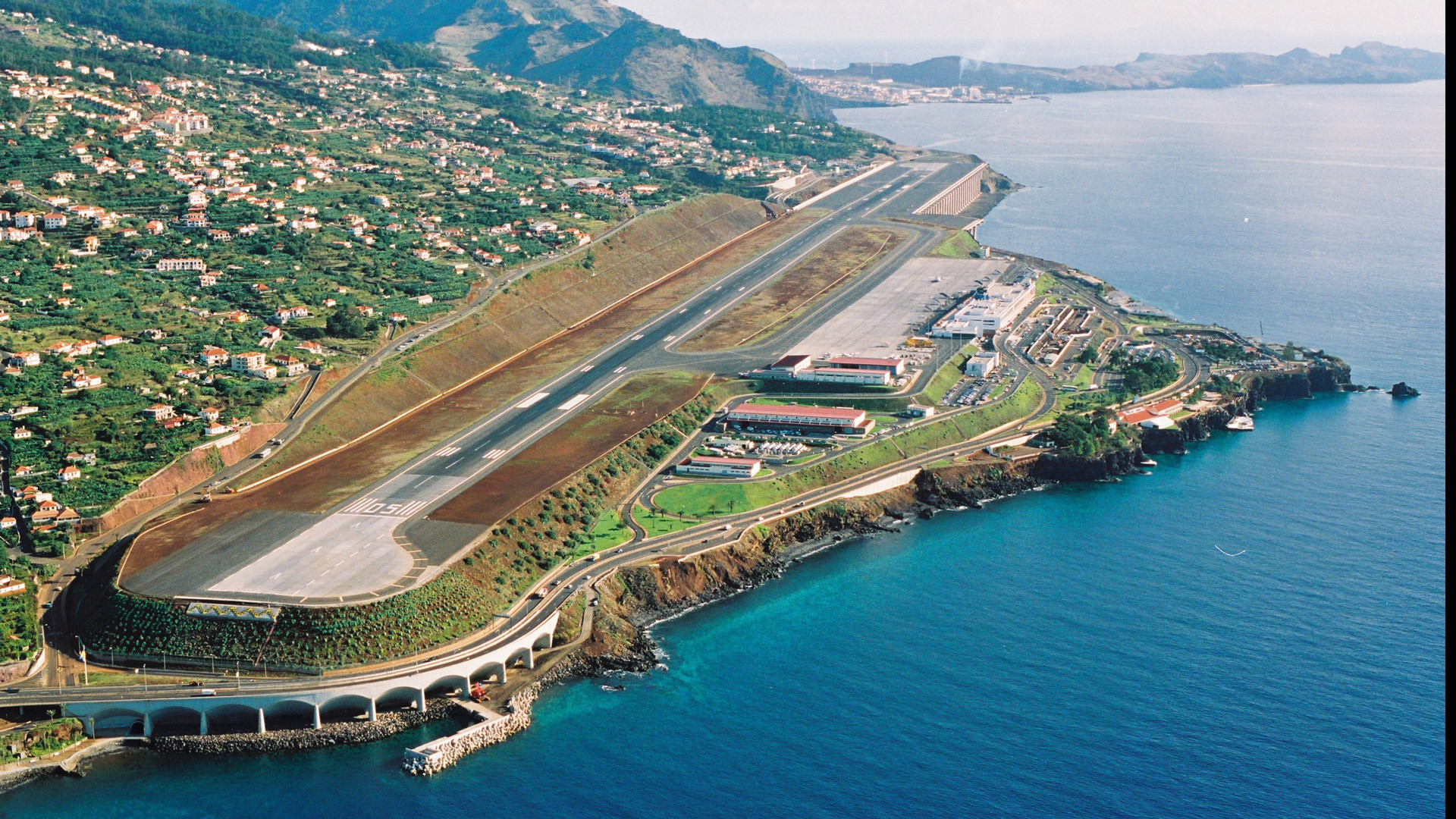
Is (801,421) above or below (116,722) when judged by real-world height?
above

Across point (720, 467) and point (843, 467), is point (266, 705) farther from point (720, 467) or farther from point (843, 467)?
point (843, 467)

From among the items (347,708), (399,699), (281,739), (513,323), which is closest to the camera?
(281,739)

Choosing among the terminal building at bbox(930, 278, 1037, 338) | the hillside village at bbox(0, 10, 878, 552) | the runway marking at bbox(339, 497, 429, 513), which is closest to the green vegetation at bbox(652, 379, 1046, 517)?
the runway marking at bbox(339, 497, 429, 513)

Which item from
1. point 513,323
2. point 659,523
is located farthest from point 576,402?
point 659,523

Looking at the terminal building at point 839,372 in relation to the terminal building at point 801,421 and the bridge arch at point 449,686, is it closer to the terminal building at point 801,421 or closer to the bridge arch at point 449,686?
the terminal building at point 801,421

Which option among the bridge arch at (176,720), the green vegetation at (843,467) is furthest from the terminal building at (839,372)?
the bridge arch at (176,720)

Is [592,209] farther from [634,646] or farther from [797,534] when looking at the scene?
[634,646]
